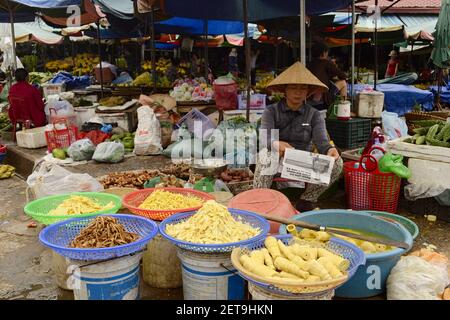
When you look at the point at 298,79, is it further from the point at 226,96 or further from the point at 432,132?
the point at 226,96

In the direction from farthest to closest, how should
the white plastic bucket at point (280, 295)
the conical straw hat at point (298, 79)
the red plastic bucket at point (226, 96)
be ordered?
the red plastic bucket at point (226, 96) < the conical straw hat at point (298, 79) < the white plastic bucket at point (280, 295)

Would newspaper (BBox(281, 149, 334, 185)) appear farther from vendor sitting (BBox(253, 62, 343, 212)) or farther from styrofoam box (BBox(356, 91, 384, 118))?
styrofoam box (BBox(356, 91, 384, 118))

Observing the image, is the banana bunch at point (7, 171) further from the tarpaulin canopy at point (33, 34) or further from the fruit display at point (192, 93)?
the tarpaulin canopy at point (33, 34)

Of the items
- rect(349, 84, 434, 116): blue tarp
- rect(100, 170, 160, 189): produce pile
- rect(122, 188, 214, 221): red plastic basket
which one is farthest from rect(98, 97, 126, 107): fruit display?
rect(349, 84, 434, 116): blue tarp

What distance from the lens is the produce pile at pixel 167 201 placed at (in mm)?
3586

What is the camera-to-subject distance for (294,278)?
2463 mm

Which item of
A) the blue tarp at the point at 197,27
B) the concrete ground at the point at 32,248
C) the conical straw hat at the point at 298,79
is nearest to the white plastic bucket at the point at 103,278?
the concrete ground at the point at 32,248

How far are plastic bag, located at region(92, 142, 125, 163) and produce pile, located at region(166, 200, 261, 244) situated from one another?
13.2 ft

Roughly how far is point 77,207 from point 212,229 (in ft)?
4.13

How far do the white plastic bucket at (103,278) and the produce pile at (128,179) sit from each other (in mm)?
2407

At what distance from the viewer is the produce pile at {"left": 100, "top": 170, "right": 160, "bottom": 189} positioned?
17.1 ft

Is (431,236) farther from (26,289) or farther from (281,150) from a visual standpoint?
(26,289)
